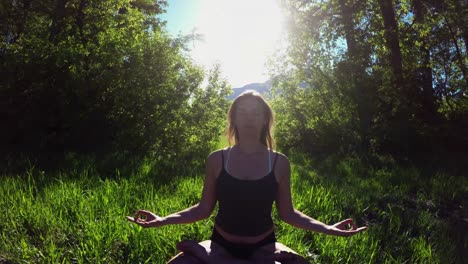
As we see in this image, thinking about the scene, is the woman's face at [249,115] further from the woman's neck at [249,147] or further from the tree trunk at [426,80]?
the tree trunk at [426,80]

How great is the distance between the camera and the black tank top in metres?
2.65

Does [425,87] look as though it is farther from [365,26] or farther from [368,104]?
[365,26]

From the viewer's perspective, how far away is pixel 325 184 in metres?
6.67

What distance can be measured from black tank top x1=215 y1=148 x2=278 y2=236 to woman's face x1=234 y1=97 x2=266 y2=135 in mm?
352

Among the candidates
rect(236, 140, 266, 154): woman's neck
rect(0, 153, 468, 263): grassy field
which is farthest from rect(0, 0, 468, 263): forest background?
rect(236, 140, 266, 154): woman's neck

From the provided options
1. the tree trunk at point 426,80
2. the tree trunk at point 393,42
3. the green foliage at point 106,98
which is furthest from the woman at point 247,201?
the tree trunk at point 393,42

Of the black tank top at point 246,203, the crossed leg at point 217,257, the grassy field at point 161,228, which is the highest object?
the black tank top at point 246,203

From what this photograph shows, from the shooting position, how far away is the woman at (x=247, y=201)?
2.55m

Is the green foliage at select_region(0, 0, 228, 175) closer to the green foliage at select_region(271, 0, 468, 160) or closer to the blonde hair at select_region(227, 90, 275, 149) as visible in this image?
the green foliage at select_region(271, 0, 468, 160)

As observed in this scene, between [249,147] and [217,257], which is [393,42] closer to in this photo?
[249,147]

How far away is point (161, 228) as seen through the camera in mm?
4055

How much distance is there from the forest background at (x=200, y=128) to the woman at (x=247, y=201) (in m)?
1.26

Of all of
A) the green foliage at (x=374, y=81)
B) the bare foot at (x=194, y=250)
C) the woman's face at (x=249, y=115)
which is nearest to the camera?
the bare foot at (x=194, y=250)

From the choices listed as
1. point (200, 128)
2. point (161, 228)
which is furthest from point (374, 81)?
point (161, 228)
